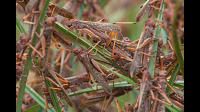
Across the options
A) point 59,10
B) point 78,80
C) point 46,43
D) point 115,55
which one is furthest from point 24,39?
point 78,80

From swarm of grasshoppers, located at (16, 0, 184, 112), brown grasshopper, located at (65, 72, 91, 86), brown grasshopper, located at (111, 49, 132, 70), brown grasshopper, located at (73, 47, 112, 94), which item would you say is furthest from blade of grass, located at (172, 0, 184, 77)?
brown grasshopper, located at (65, 72, 91, 86)

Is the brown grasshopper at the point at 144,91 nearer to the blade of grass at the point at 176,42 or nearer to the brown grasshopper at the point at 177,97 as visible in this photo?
the blade of grass at the point at 176,42

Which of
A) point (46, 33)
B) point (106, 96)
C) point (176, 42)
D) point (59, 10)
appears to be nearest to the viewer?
point (176, 42)

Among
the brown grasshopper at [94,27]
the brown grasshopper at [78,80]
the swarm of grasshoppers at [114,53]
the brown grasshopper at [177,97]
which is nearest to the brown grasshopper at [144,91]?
the swarm of grasshoppers at [114,53]

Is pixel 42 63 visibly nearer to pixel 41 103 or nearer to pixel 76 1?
pixel 41 103

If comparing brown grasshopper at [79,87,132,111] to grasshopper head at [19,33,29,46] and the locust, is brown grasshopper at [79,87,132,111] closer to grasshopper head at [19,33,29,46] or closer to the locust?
the locust

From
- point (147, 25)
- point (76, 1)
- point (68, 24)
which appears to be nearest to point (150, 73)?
point (147, 25)

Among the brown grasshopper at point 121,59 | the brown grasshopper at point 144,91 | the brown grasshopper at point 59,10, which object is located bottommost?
the brown grasshopper at point 144,91

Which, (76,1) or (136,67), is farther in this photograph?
(76,1)

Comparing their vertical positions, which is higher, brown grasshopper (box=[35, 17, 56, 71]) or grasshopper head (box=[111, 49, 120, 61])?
brown grasshopper (box=[35, 17, 56, 71])

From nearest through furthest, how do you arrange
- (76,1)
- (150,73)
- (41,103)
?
(150,73) < (41,103) < (76,1)

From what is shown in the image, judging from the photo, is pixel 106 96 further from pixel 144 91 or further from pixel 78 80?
pixel 144 91
